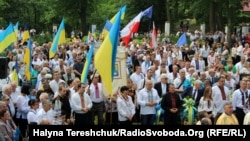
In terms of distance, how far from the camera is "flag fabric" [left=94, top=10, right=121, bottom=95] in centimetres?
1175

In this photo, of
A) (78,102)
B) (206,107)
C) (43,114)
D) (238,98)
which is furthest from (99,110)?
(238,98)

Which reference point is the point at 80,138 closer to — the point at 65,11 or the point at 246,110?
the point at 246,110

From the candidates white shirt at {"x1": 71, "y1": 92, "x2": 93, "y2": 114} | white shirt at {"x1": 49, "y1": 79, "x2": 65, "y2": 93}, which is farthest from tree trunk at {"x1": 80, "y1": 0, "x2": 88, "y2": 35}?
white shirt at {"x1": 71, "y1": 92, "x2": 93, "y2": 114}

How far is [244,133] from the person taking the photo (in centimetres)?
692

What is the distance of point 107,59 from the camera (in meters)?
11.9

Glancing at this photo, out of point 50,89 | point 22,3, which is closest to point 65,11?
point 22,3

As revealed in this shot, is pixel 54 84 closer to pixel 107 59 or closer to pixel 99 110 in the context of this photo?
pixel 99 110

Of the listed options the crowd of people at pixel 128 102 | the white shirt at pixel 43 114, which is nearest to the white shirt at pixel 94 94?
the crowd of people at pixel 128 102

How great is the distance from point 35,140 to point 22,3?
52103 millimetres

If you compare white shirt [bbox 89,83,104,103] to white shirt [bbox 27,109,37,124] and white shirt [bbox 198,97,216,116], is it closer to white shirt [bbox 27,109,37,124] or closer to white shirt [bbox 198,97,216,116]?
white shirt [bbox 198,97,216,116]

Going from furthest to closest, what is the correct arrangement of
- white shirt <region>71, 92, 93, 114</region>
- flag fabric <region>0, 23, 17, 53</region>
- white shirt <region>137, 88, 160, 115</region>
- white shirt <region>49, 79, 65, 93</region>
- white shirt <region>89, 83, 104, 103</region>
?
flag fabric <region>0, 23, 17, 53</region> → white shirt <region>49, 79, 65, 93</region> → white shirt <region>89, 83, 104, 103</region> → white shirt <region>137, 88, 160, 115</region> → white shirt <region>71, 92, 93, 114</region>

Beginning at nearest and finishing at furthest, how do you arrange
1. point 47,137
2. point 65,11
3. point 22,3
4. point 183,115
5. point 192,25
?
point 47,137 → point 183,115 → point 22,3 → point 65,11 → point 192,25

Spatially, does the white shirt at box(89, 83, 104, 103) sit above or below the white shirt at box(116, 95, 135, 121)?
above

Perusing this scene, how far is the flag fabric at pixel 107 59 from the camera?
11750mm
